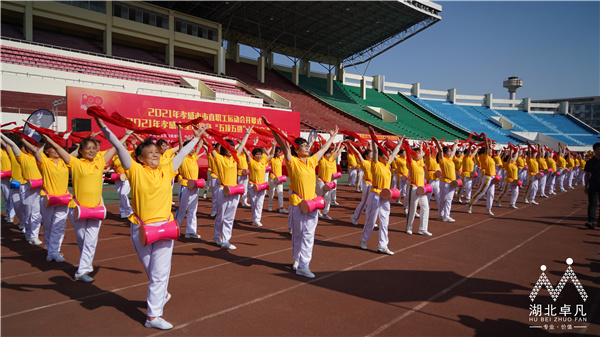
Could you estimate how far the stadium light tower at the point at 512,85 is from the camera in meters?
61.4

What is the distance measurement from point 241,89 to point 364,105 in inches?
717

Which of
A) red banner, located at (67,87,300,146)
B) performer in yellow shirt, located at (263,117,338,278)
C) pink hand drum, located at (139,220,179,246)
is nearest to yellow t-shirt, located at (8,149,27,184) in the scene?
red banner, located at (67,87,300,146)

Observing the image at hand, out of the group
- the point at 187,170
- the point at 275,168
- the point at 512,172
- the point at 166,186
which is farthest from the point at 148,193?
the point at 512,172

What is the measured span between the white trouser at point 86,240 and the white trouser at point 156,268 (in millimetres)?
1722

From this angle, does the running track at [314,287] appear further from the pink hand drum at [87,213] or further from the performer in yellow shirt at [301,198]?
the pink hand drum at [87,213]

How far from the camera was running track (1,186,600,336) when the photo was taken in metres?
3.85

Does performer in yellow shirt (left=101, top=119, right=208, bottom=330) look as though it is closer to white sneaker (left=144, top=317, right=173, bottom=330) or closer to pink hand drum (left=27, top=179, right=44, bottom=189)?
white sneaker (left=144, top=317, right=173, bottom=330)

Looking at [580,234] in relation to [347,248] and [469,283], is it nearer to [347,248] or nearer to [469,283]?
[469,283]

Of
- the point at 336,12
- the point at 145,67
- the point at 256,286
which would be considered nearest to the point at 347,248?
the point at 256,286

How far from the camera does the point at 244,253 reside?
21.5 ft

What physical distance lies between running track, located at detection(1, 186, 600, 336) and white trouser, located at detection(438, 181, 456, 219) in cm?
181

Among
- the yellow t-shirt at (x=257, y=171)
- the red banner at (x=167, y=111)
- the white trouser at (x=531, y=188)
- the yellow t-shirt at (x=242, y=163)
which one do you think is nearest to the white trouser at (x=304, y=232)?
the yellow t-shirt at (x=257, y=171)

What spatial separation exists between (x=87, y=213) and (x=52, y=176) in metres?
1.34

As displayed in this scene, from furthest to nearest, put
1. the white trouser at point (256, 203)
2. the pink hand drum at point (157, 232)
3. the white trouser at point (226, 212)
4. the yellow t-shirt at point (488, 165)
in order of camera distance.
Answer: the yellow t-shirt at point (488, 165), the white trouser at point (256, 203), the white trouser at point (226, 212), the pink hand drum at point (157, 232)
